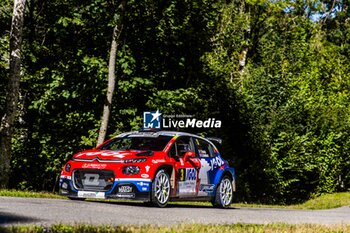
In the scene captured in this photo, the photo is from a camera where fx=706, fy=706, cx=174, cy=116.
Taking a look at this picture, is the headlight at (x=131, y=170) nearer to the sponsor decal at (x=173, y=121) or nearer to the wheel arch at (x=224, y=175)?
the wheel arch at (x=224, y=175)

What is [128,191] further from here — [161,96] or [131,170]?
[161,96]

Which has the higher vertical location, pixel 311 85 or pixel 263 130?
pixel 311 85

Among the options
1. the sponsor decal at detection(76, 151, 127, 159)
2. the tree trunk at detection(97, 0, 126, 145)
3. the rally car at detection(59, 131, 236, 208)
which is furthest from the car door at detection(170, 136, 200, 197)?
the tree trunk at detection(97, 0, 126, 145)

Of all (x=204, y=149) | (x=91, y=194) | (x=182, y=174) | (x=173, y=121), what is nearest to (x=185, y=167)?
(x=182, y=174)

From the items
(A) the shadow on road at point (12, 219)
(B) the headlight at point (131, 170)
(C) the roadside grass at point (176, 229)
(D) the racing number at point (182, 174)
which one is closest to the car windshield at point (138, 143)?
(D) the racing number at point (182, 174)

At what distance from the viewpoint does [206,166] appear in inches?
642

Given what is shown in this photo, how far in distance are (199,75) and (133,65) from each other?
4985 mm

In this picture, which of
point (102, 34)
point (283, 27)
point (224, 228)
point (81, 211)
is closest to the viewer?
point (224, 228)

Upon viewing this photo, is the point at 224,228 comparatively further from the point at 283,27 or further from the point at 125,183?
the point at 283,27

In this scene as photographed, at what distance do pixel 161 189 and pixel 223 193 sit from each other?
121 inches

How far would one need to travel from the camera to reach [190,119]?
29016 mm

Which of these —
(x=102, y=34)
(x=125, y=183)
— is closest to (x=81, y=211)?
(x=125, y=183)

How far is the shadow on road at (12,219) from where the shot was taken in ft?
30.4

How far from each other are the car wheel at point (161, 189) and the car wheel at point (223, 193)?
2548 millimetres
